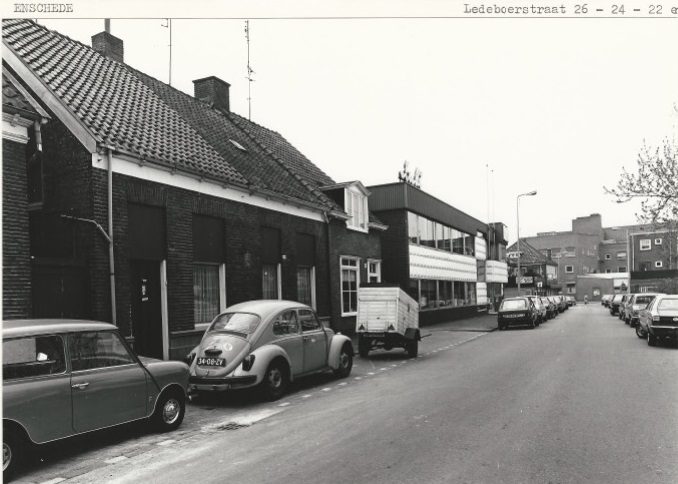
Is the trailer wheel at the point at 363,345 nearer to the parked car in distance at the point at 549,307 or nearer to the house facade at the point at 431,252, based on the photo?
the house facade at the point at 431,252

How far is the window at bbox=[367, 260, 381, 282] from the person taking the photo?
22984 millimetres

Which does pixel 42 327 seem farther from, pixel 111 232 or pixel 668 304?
pixel 668 304

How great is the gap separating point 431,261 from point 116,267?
21.2 m

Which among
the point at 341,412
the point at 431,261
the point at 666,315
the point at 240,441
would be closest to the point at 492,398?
the point at 341,412

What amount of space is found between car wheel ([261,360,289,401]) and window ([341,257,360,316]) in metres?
11.2

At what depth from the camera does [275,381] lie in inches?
355

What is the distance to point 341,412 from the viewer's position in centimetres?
770

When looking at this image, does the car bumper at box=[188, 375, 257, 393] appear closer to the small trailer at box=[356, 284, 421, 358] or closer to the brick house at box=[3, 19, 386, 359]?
the brick house at box=[3, 19, 386, 359]

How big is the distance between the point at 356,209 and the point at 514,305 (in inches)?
397

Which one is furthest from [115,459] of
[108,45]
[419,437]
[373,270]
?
[373,270]

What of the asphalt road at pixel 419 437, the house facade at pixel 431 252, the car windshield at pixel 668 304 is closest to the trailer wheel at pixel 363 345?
the asphalt road at pixel 419 437

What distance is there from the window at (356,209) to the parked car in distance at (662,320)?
1060 centimetres

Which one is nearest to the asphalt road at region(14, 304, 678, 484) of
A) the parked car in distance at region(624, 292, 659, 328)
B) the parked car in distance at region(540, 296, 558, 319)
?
the parked car in distance at region(624, 292, 659, 328)

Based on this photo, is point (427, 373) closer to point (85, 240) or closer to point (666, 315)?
point (85, 240)
